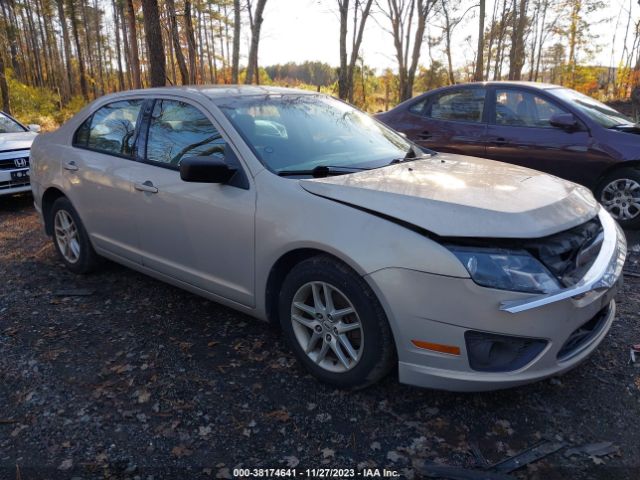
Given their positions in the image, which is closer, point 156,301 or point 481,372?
point 481,372

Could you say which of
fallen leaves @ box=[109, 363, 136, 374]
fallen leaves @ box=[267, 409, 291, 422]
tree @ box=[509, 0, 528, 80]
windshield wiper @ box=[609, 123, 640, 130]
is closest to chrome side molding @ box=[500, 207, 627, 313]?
fallen leaves @ box=[267, 409, 291, 422]

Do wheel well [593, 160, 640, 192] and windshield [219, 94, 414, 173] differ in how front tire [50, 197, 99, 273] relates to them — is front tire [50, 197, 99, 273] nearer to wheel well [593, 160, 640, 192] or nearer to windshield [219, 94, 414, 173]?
windshield [219, 94, 414, 173]

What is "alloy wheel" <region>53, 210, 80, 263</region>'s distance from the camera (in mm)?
4555

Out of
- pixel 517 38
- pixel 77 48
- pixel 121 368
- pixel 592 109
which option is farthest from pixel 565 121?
pixel 77 48

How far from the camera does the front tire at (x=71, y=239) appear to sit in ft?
14.5

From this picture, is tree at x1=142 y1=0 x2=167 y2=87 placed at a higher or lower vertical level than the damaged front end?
higher

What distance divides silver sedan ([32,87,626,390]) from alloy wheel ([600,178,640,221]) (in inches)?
116

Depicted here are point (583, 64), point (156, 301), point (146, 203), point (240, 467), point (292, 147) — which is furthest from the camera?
point (583, 64)

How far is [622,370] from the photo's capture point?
9.52 ft

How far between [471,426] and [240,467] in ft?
3.68

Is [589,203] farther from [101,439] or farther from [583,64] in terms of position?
[583,64]

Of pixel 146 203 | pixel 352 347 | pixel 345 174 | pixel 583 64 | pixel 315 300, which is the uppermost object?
pixel 583 64

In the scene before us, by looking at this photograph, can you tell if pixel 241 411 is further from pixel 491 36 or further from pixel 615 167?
pixel 491 36

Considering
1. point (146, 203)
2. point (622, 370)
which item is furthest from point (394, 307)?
point (146, 203)
